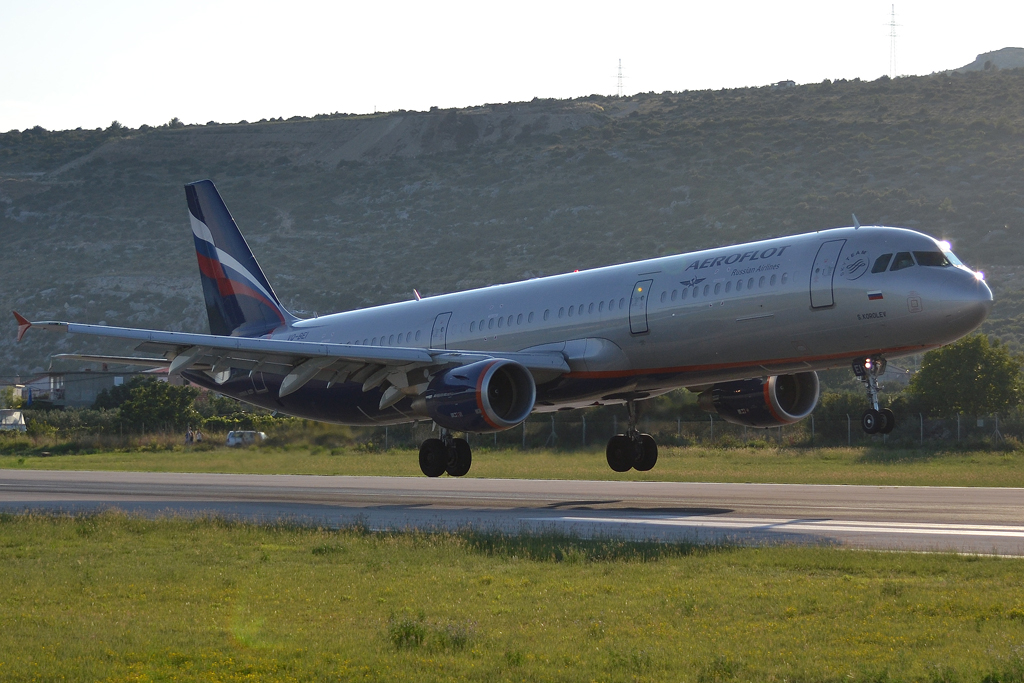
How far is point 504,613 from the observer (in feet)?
42.8

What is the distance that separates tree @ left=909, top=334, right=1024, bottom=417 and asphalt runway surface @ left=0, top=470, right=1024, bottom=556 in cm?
2037

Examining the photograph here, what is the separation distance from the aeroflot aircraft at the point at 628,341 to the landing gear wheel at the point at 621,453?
0.04 m

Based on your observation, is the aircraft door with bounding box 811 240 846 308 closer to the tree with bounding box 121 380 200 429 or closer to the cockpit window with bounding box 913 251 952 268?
the cockpit window with bounding box 913 251 952 268

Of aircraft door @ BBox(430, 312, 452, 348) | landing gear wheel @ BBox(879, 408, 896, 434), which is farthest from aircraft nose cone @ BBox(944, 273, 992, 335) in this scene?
aircraft door @ BBox(430, 312, 452, 348)

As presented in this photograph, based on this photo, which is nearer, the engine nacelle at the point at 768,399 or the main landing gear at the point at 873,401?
the main landing gear at the point at 873,401

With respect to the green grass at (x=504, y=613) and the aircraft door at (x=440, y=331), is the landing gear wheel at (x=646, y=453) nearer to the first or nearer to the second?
the aircraft door at (x=440, y=331)

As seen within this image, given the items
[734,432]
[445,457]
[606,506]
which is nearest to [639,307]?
[606,506]

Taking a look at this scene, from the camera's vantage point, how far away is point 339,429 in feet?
136

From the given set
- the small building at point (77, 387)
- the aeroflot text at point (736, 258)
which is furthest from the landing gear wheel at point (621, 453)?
the small building at point (77, 387)

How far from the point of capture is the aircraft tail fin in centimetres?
3712

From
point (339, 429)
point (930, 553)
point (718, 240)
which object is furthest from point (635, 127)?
point (930, 553)

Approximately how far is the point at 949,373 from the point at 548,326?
28580mm

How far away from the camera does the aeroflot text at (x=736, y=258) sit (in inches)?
993

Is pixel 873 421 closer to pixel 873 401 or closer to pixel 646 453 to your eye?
pixel 873 401
